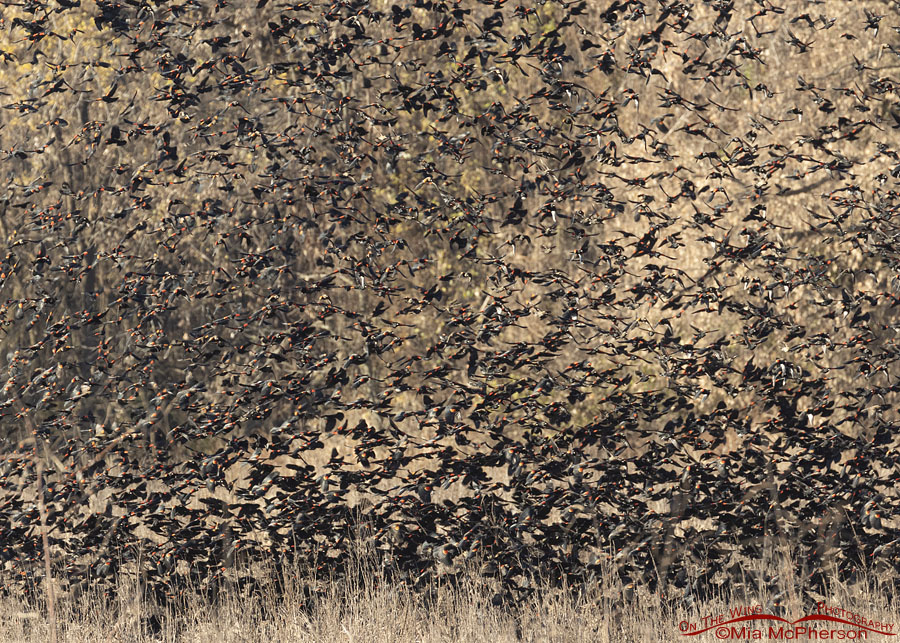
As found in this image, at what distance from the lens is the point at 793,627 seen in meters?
3.93

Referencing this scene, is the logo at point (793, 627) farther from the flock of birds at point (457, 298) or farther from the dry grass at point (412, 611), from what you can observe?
the flock of birds at point (457, 298)

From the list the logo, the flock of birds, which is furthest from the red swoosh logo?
the flock of birds

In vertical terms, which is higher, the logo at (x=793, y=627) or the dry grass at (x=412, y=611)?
the dry grass at (x=412, y=611)

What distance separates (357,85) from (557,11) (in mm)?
1320

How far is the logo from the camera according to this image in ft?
12.7

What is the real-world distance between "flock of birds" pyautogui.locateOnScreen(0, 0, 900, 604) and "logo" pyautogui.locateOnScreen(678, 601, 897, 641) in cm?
22

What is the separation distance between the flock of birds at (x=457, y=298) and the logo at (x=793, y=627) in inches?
8.6

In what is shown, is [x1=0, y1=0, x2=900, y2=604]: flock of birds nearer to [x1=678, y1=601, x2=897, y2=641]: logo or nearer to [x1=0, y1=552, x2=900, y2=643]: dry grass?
[x1=0, y1=552, x2=900, y2=643]: dry grass

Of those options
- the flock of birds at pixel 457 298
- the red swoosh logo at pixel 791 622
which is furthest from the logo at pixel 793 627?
the flock of birds at pixel 457 298

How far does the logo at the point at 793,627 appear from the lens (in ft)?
12.7

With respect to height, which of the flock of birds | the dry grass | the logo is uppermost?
the flock of birds

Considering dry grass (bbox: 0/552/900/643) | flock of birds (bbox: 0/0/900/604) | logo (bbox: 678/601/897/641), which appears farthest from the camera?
flock of birds (bbox: 0/0/900/604)

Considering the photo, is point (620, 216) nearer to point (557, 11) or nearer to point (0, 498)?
point (557, 11)

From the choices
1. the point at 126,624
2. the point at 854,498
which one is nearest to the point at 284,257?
the point at 126,624
